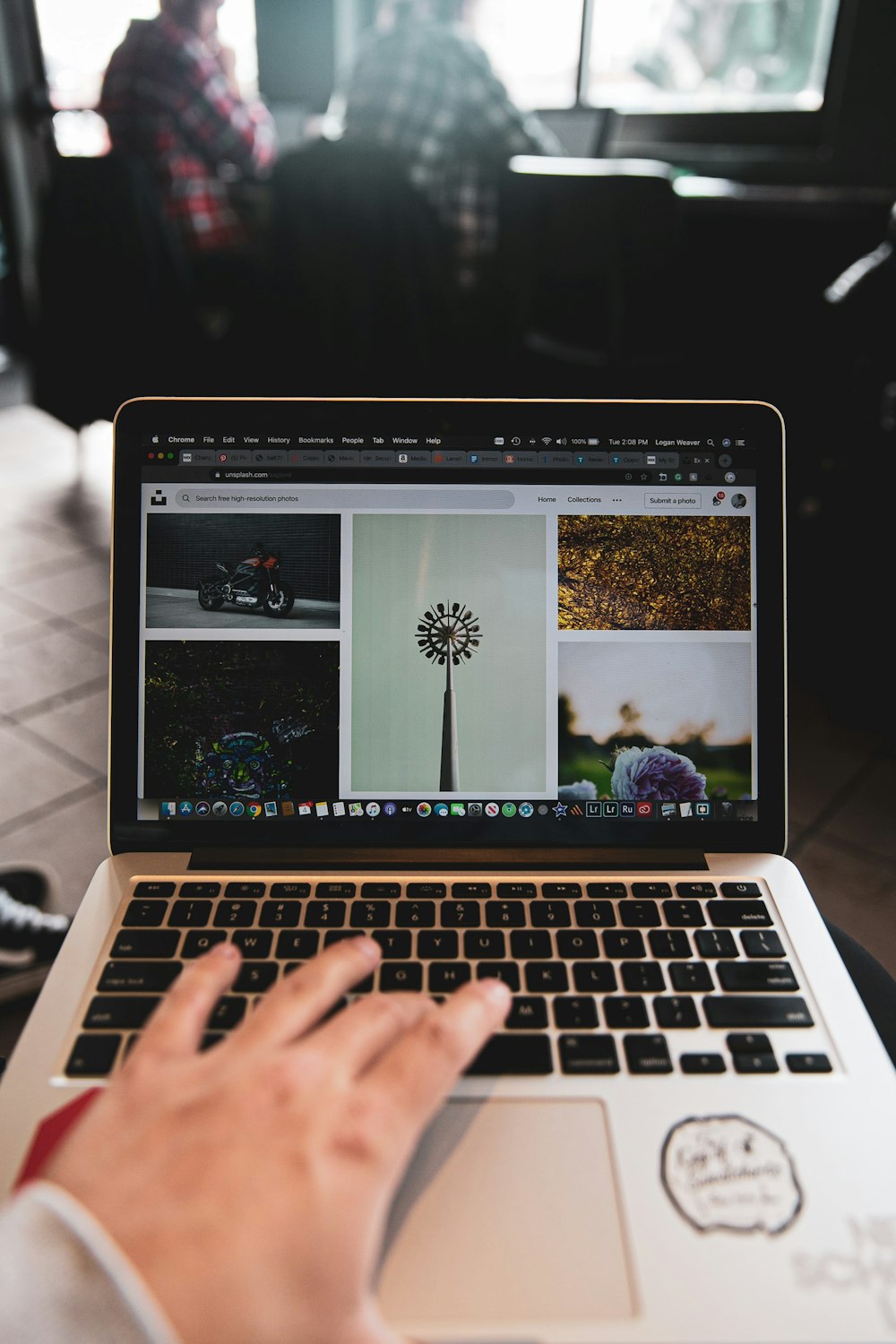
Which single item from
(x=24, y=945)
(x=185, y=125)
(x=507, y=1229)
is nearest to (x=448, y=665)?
(x=507, y=1229)

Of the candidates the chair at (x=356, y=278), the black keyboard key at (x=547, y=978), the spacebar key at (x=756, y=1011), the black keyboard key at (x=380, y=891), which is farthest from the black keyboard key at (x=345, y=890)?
the chair at (x=356, y=278)

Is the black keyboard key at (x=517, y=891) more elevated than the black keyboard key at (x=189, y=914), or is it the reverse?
the black keyboard key at (x=517, y=891)

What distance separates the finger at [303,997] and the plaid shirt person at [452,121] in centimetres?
236

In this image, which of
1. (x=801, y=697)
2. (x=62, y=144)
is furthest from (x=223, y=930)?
(x=62, y=144)

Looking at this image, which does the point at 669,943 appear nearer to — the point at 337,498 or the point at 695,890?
the point at 695,890

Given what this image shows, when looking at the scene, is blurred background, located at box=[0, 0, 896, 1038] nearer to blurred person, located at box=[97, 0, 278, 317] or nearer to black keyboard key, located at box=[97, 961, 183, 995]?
blurred person, located at box=[97, 0, 278, 317]

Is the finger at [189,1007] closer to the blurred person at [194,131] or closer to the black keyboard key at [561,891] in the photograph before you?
the black keyboard key at [561,891]

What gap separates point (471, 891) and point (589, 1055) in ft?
0.46

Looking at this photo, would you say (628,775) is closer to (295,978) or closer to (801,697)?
(295,978)

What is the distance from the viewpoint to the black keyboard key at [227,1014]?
53 cm

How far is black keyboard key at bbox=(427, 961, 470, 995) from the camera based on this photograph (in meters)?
0.55

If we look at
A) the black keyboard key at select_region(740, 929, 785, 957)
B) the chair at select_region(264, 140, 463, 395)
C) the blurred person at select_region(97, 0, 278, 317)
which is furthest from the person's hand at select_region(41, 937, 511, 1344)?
the blurred person at select_region(97, 0, 278, 317)

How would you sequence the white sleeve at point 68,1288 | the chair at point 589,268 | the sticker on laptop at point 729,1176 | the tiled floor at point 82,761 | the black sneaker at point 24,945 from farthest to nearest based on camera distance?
1. the chair at point 589,268
2. the tiled floor at point 82,761
3. the black sneaker at point 24,945
4. the sticker on laptop at point 729,1176
5. the white sleeve at point 68,1288

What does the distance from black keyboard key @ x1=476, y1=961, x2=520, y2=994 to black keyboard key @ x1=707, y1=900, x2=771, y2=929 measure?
134 mm
